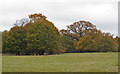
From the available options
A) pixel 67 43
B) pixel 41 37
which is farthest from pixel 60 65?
pixel 67 43

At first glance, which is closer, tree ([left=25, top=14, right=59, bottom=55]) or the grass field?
the grass field

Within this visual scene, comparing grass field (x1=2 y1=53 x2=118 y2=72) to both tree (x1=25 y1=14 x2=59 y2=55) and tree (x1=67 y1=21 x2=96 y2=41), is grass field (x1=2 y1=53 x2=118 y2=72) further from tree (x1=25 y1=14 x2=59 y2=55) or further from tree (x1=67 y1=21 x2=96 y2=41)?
tree (x1=67 y1=21 x2=96 y2=41)

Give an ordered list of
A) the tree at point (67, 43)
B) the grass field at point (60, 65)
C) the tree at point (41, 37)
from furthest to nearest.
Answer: the tree at point (67, 43), the tree at point (41, 37), the grass field at point (60, 65)

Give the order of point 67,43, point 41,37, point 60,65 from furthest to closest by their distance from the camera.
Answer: point 67,43 < point 41,37 < point 60,65

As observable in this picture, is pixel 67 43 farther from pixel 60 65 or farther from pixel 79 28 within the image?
pixel 60 65

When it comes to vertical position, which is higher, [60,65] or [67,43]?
[67,43]

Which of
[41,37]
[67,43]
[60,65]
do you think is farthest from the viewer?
[67,43]

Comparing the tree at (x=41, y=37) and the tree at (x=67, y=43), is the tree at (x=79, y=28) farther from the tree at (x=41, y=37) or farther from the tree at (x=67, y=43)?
the tree at (x=41, y=37)

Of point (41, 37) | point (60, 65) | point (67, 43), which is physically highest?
→ point (41, 37)

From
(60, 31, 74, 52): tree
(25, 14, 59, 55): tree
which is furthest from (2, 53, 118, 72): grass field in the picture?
(60, 31, 74, 52): tree

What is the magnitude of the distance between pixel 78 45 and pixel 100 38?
28.9 feet

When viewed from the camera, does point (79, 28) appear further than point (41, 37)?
Yes

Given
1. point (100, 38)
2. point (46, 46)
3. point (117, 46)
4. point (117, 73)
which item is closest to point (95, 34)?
point (100, 38)

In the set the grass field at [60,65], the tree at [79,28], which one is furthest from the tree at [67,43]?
the grass field at [60,65]
